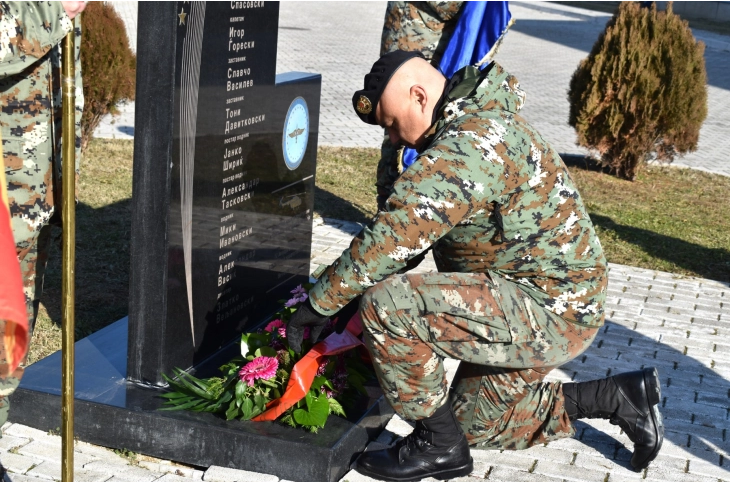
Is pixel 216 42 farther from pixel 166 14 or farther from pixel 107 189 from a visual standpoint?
pixel 107 189

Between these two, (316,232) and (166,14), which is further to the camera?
(316,232)

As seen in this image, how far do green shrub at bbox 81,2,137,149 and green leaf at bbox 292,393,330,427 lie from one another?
18.1ft

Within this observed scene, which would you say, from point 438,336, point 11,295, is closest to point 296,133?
point 438,336

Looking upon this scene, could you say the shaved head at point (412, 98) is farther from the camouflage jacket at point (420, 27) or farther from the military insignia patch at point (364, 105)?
the camouflage jacket at point (420, 27)

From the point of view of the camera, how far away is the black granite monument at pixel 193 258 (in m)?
3.35

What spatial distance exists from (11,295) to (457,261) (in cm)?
190

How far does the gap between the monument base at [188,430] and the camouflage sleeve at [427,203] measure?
28.0 inches

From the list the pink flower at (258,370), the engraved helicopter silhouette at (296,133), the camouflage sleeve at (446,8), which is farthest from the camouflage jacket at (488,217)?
the camouflage sleeve at (446,8)

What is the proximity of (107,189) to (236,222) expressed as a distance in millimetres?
3679

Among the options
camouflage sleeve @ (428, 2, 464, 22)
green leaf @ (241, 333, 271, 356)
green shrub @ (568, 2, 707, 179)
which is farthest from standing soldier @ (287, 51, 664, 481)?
green shrub @ (568, 2, 707, 179)

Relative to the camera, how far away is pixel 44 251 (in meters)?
3.13

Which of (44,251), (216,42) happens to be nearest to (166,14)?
(216,42)

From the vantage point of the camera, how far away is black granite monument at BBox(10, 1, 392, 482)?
3346 millimetres

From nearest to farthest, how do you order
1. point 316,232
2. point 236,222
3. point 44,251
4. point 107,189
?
point 44,251, point 236,222, point 316,232, point 107,189
